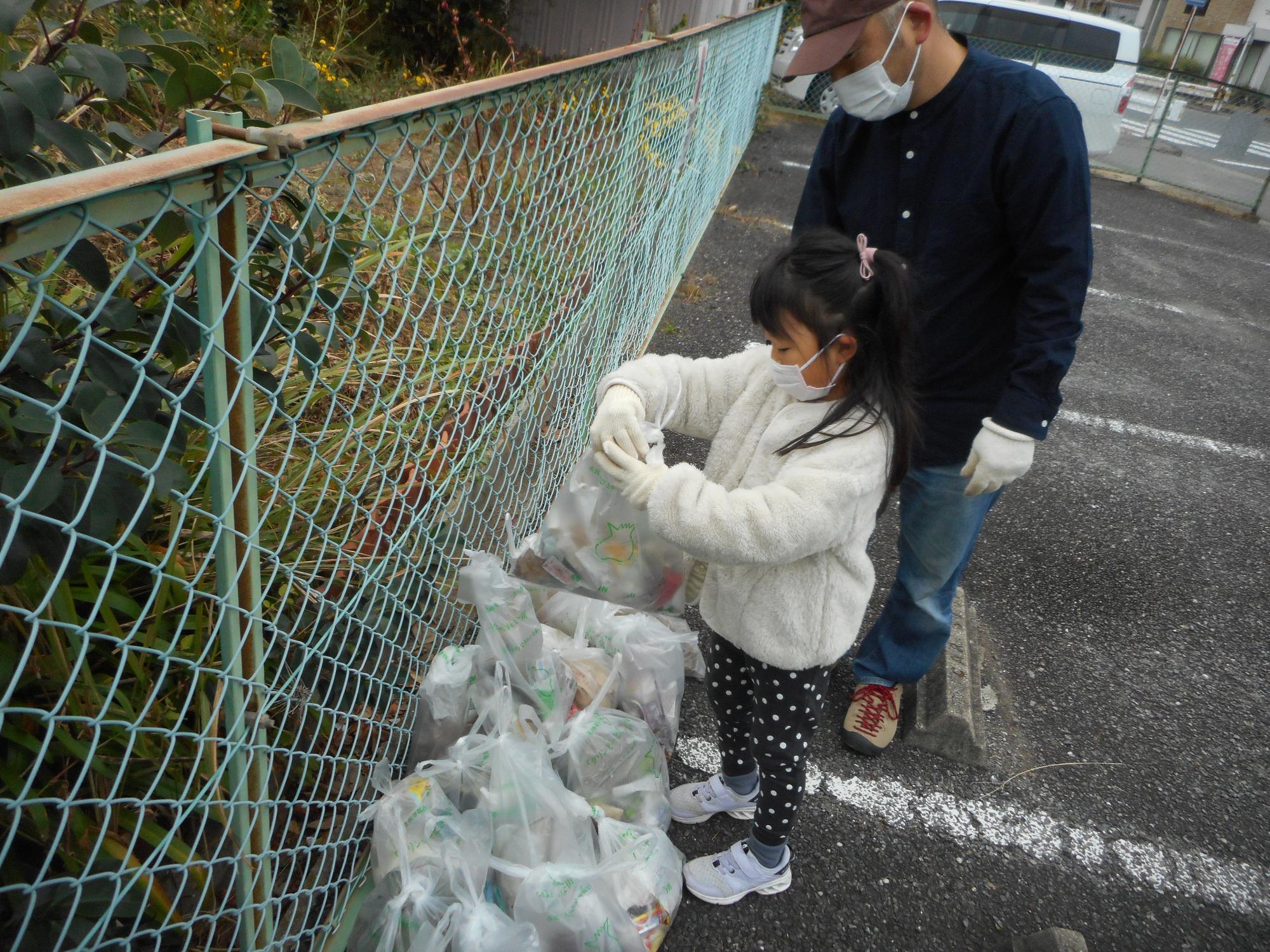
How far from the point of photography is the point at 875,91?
1.85m

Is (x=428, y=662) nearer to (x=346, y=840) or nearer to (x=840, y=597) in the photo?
(x=346, y=840)

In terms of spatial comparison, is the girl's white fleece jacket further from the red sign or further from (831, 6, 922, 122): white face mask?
the red sign

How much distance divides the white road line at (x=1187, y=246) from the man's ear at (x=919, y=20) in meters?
7.91

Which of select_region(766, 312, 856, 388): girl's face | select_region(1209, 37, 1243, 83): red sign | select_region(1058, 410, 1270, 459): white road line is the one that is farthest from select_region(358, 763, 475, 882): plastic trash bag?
select_region(1209, 37, 1243, 83): red sign

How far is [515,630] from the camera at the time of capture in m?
1.93

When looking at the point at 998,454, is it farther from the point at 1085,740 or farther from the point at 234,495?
the point at 234,495

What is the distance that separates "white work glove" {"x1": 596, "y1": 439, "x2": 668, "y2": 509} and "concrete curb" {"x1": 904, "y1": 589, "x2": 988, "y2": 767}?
137 centimetres

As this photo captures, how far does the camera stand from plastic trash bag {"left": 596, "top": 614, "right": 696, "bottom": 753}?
7.20ft

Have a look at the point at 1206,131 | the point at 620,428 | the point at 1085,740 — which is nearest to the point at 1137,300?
the point at 1085,740

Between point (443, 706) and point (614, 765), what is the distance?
1.34 feet

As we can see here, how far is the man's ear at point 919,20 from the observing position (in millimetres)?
1786

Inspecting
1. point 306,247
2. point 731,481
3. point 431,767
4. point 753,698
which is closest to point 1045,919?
point 753,698

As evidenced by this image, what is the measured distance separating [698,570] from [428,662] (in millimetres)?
723

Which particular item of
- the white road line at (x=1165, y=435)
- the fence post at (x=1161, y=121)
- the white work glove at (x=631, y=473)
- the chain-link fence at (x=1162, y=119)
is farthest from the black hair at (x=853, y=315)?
the fence post at (x=1161, y=121)
